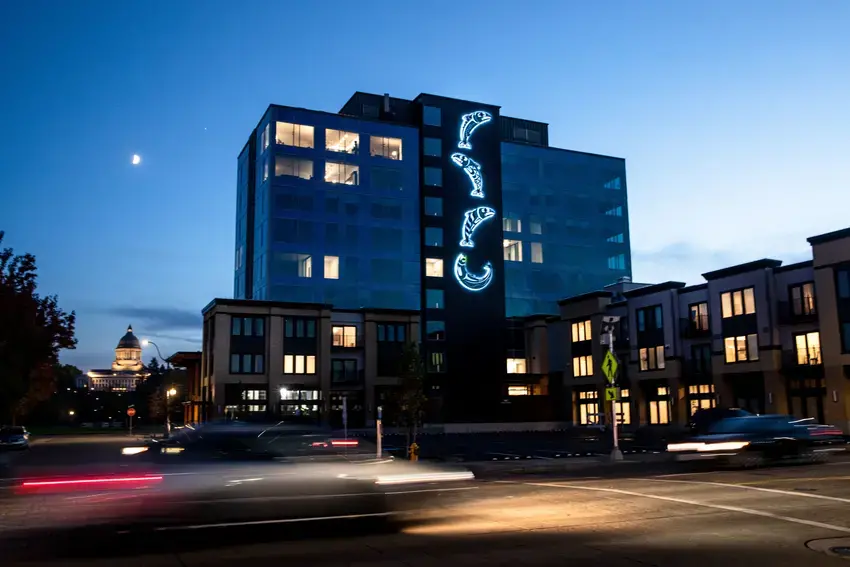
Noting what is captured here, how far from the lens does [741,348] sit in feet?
183

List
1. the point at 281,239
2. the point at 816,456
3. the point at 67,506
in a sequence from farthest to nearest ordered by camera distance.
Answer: the point at 281,239 → the point at 816,456 → the point at 67,506

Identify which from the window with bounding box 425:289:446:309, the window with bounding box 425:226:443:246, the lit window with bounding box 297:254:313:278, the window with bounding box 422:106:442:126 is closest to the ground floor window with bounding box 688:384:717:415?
the window with bounding box 425:289:446:309

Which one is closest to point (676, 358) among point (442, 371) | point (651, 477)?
point (442, 371)

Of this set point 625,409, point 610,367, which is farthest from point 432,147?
point 610,367

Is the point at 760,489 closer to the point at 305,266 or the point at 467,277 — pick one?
the point at 305,266

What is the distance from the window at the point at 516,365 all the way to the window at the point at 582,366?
9614 millimetres

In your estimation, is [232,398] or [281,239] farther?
[281,239]

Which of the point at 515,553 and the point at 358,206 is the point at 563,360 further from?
the point at 515,553

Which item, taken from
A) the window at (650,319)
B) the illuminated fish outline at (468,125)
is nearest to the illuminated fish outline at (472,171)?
the illuminated fish outline at (468,125)

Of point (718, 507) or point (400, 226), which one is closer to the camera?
point (718, 507)

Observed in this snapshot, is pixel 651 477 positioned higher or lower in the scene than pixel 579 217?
lower

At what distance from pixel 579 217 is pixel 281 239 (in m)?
37.6

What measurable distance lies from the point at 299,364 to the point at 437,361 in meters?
15.0

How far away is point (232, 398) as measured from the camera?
6619 centimetres
